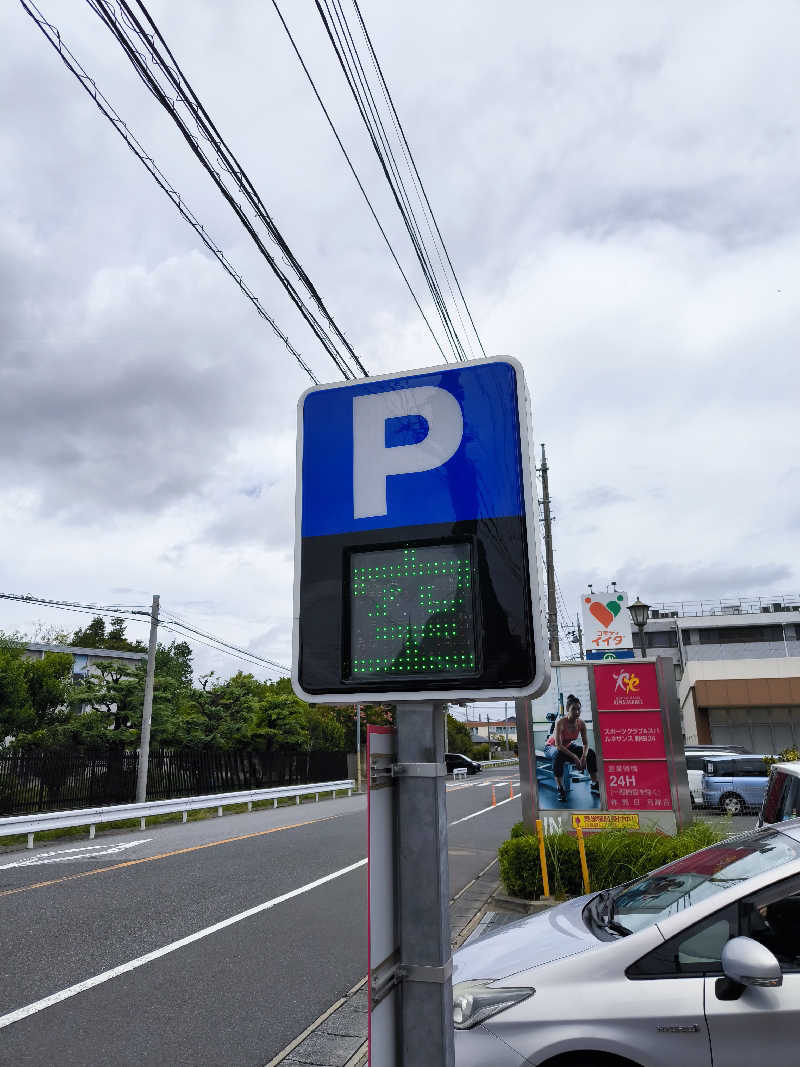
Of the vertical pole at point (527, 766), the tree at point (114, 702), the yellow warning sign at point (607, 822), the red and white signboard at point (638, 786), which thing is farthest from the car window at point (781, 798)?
the tree at point (114, 702)

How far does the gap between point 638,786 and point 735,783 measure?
12.3 meters

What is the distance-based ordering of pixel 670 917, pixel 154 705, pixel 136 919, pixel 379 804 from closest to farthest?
1. pixel 379 804
2. pixel 670 917
3. pixel 136 919
4. pixel 154 705

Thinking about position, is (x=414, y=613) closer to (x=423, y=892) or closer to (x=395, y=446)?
(x=395, y=446)

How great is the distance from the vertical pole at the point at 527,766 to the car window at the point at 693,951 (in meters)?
6.46

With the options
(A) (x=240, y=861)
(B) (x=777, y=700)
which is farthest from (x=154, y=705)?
(B) (x=777, y=700)

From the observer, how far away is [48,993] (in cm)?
600

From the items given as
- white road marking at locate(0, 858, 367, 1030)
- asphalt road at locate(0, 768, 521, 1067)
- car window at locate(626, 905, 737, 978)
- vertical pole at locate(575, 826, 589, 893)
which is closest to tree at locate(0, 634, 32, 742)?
asphalt road at locate(0, 768, 521, 1067)

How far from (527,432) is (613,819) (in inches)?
335

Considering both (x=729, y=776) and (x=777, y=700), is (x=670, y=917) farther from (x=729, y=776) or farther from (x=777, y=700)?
(x=777, y=700)

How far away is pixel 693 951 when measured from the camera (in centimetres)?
320

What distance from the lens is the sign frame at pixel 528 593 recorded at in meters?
1.93

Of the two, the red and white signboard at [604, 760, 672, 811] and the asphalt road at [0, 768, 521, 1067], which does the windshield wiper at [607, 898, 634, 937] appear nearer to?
the asphalt road at [0, 768, 521, 1067]

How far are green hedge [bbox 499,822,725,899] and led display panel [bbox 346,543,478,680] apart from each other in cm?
692

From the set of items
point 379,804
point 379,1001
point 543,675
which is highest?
point 543,675
